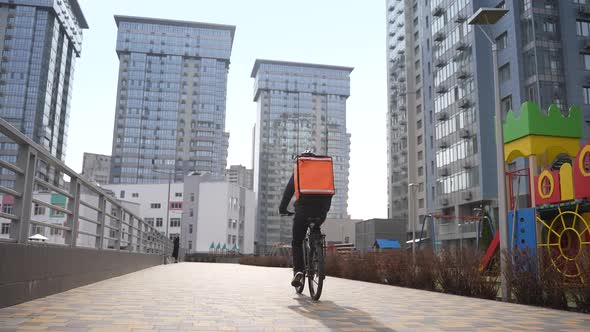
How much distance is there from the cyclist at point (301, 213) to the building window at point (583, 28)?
4694cm

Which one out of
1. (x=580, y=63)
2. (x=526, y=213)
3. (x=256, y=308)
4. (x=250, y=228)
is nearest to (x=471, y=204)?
(x=580, y=63)

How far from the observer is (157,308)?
624cm

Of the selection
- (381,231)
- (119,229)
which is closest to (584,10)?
(381,231)

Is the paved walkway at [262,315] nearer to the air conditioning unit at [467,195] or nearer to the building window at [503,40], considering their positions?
the building window at [503,40]

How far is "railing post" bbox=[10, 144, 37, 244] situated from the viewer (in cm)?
608

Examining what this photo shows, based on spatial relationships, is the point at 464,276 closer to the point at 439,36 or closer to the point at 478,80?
the point at 478,80

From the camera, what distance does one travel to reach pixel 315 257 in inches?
307

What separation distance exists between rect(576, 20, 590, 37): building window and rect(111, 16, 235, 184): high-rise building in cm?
12438

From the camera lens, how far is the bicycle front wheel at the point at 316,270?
7.61 m

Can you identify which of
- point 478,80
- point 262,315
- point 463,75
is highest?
point 463,75

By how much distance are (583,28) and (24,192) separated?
51.0 meters

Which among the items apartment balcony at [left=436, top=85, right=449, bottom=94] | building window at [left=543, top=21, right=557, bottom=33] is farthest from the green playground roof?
apartment balcony at [left=436, top=85, right=449, bottom=94]

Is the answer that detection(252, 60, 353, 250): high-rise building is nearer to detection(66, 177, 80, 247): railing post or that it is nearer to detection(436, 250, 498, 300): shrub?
detection(436, 250, 498, 300): shrub

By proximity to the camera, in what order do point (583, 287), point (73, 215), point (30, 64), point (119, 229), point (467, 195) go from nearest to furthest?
point (583, 287)
point (73, 215)
point (119, 229)
point (467, 195)
point (30, 64)
